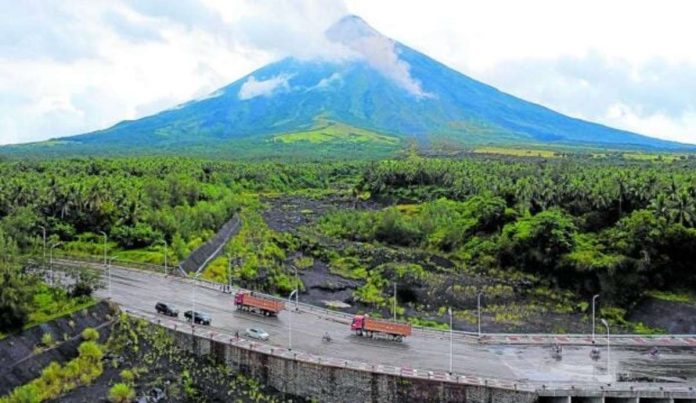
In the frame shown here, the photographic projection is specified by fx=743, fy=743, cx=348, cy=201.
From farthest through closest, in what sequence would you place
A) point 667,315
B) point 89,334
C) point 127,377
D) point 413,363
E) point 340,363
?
1. point 667,315
2. point 89,334
3. point 413,363
4. point 127,377
5. point 340,363

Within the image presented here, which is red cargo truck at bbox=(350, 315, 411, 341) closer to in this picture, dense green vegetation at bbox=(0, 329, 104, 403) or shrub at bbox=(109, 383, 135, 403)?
shrub at bbox=(109, 383, 135, 403)

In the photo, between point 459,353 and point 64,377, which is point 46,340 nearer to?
A: point 64,377

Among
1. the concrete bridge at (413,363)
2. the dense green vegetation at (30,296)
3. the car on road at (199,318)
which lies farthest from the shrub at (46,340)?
the car on road at (199,318)

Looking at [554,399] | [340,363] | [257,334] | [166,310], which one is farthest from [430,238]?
[554,399]

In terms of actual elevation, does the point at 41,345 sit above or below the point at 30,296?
below

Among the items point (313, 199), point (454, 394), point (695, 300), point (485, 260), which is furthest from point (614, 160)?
point (454, 394)

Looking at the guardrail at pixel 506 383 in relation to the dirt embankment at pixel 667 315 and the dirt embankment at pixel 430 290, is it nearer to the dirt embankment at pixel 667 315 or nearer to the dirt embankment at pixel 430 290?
the dirt embankment at pixel 430 290

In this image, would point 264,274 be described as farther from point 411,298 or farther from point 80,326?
point 80,326
